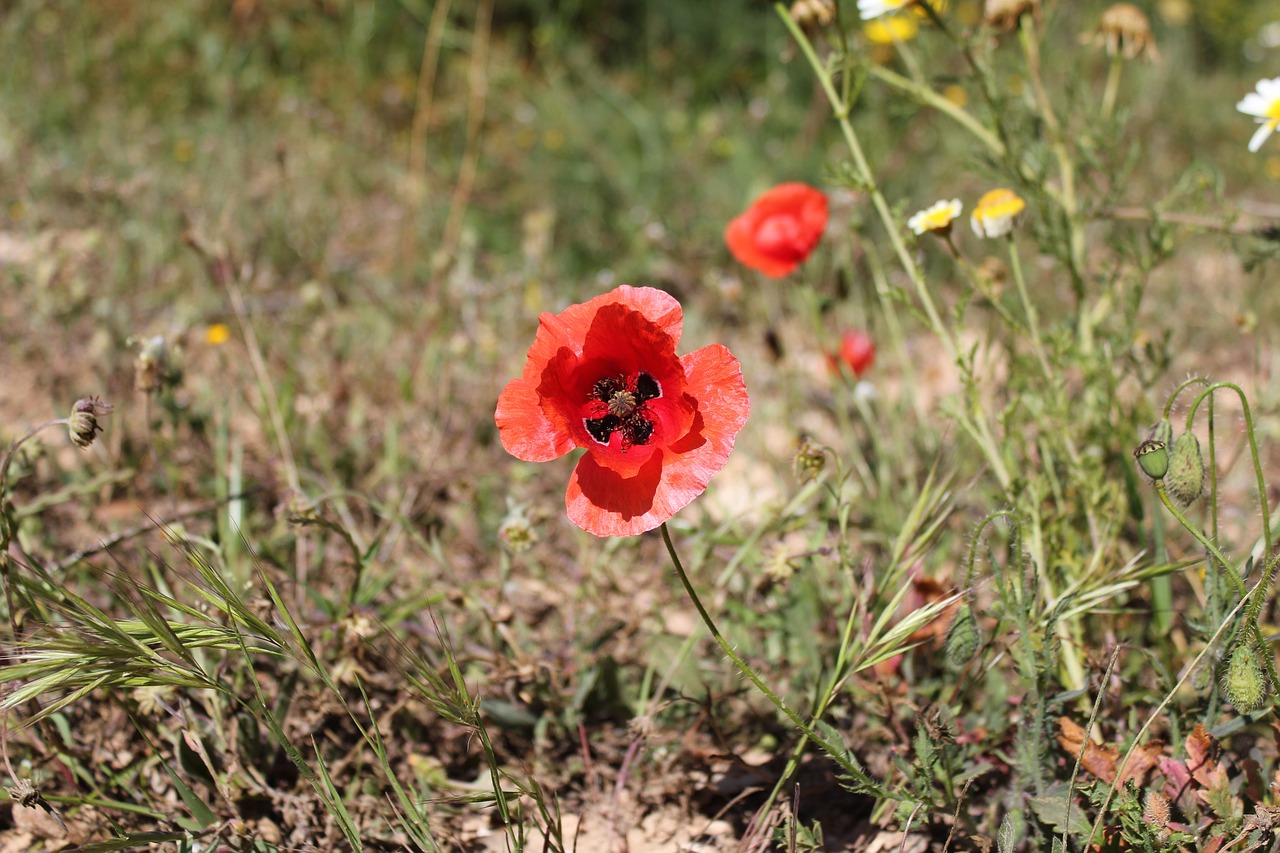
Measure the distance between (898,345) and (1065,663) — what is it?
853 millimetres

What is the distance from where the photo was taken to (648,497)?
4.36 ft

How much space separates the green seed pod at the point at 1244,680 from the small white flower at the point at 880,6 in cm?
119

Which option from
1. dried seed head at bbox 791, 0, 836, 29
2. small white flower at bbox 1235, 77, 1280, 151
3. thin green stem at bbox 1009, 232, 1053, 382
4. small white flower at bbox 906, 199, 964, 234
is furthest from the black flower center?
small white flower at bbox 1235, 77, 1280, 151

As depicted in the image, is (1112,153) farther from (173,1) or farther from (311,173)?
(173,1)

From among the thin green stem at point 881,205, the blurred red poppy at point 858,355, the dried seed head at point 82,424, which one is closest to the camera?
the dried seed head at point 82,424

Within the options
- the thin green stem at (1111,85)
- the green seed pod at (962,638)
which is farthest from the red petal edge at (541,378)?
the thin green stem at (1111,85)

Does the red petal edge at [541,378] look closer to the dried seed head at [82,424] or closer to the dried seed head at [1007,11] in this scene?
the dried seed head at [82,424]

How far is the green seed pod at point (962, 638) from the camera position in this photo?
1.42m

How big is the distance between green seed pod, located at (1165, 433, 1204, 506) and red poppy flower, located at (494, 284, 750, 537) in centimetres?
59

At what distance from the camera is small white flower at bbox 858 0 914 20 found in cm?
183

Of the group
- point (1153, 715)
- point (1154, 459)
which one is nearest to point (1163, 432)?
point (1154, 459)

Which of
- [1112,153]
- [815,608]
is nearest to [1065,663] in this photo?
[815,608]

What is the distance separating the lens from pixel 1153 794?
4.42 ft

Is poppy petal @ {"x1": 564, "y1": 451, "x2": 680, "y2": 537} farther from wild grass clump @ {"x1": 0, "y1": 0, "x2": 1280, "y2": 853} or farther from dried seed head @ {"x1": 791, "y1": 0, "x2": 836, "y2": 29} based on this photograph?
dried seed head @ {"x1": 791, "y1": 0, "x2": 836, "y2": 29}
